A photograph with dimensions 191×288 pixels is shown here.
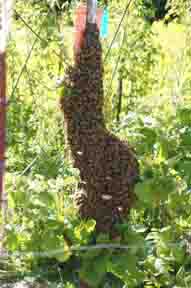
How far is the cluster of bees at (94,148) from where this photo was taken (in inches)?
77.3

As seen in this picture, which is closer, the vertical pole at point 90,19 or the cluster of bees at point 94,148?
the vertical pole at point 90,19

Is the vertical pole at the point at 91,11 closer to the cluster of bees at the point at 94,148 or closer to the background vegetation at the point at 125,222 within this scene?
the cluster of bees at the point at 94,148

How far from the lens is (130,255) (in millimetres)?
1888

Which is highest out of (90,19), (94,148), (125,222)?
(90,19)

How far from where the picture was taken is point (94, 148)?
204cm

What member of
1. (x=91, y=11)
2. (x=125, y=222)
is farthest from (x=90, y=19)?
(x=125, y=222)

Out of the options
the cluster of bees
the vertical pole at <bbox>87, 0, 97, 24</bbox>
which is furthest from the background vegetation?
the vertical pole at <bbox>87, 0, 97, 24</bbox>

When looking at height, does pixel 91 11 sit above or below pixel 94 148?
above

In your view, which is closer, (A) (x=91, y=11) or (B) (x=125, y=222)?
(A) (x=91, y=11)

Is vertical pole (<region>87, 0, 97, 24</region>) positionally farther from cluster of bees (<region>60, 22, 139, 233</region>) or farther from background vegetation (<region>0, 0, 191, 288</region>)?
background vegetation (<region>0, 0, 191, 288</region>)

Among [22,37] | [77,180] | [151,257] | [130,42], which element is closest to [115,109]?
[130,42]

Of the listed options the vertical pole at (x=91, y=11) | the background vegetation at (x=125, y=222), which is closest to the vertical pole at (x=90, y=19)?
the vertical pole at (x=91, y=11)

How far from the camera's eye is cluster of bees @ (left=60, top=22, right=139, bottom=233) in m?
1.96

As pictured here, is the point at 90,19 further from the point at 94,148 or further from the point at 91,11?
the point at 94,148
